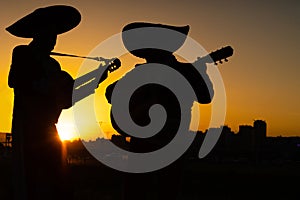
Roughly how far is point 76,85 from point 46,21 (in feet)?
2.73

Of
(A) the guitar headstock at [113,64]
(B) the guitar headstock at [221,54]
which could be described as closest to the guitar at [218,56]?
(B) the guitar headstock at [221,54]

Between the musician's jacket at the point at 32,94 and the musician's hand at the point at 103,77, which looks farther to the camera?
the musician's hand at the point at 103,77

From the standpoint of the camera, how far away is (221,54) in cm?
836

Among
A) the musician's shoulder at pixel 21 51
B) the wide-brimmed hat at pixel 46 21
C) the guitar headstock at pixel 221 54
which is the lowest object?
the musician's shoulder at pixel 21 51

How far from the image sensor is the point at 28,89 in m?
6.82

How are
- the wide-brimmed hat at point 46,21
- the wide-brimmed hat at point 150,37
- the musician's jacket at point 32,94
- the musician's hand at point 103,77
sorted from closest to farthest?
the musician's jacket at point 32,94 < the wide-brimmed hat at point 46,21 < the musician's hand at point 103,77 < the wide-brimmed hat at point 150,37

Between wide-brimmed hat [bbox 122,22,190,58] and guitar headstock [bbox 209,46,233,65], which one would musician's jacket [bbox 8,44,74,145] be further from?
guitar headstock [bbox 209,46,233,65]

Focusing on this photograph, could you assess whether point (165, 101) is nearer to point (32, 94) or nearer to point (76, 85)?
point (76, 85)

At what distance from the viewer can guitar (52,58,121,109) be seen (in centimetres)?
702

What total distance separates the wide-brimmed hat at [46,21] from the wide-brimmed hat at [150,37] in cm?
142

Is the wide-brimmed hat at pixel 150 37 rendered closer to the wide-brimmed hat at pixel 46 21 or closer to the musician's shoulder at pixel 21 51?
the wide-brimmed hat at pixel 46 21

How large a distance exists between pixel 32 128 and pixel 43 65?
2.40ft

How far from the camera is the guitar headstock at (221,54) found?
8.36 metres

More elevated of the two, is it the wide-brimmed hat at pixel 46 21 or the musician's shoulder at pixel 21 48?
the wide-brimmed hat at pixel 46 21
